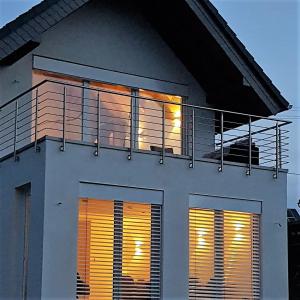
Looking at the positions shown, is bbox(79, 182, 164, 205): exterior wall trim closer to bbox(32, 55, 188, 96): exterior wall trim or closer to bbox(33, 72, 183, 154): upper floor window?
bbox(33, 72, 183, 154): upper floor window

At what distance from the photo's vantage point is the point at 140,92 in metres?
17.7

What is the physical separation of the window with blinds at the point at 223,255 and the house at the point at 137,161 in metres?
0.02

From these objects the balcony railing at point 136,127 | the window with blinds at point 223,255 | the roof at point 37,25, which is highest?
the roof at point 37,25

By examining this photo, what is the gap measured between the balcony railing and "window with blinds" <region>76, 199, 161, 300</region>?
1.07 metres

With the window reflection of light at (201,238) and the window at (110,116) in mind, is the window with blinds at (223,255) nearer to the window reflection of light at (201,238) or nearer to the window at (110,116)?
the window reflection of light at (201,238)

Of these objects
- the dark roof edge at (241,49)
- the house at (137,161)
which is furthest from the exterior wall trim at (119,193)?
the dark roof edge at (241,49)

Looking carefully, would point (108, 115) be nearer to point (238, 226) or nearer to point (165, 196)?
point (165, 196)

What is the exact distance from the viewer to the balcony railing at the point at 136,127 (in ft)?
51.6

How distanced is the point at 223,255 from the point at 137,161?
2.21 metres

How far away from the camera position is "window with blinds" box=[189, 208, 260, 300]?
14.8m

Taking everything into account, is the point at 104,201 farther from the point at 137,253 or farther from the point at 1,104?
the point at 1,104

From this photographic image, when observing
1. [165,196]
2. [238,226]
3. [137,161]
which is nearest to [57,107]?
[137,161]

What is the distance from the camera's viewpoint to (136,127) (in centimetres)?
1698

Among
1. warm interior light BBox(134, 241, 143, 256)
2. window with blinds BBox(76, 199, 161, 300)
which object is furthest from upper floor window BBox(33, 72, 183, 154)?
warm interior light BBox(134, 241, 143, 256)
